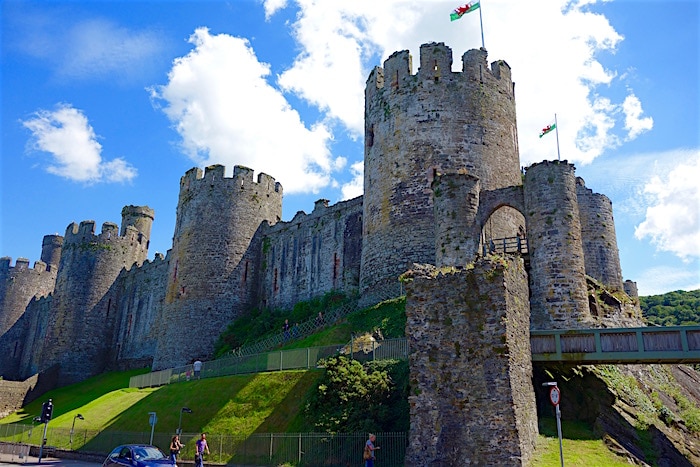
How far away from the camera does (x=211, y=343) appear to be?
131 ft

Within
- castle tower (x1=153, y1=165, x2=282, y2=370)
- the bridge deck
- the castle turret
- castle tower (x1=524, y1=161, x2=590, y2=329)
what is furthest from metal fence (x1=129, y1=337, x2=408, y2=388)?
the castle turret

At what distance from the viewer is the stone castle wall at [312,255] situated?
37875 millimetres

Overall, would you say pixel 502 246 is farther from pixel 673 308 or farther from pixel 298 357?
pixel 673 308

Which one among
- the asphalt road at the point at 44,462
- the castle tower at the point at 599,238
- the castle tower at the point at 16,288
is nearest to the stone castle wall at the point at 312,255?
the castle tower at the point at 599,238

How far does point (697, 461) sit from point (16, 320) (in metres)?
67.5

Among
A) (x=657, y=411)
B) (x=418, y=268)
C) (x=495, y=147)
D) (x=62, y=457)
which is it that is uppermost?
(x=495, y=147)

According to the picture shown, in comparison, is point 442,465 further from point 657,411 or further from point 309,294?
point 309,294

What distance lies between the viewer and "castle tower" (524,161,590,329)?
22922 millimetres

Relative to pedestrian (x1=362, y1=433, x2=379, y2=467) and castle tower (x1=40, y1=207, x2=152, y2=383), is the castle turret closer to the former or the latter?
castle tower (x1=40, y1=207, x2=152, y2=383)

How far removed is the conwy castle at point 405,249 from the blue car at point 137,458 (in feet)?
22.5

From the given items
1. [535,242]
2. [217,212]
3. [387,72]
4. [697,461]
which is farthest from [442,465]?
[217,212]

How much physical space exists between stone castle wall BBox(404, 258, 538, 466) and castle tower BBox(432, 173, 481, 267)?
747 cm

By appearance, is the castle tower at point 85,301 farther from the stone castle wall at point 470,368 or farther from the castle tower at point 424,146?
the stone castle wall at point 470,368

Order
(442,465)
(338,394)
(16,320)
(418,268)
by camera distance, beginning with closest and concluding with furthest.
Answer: (442,465), (418,268), (338,394), (16,320)
